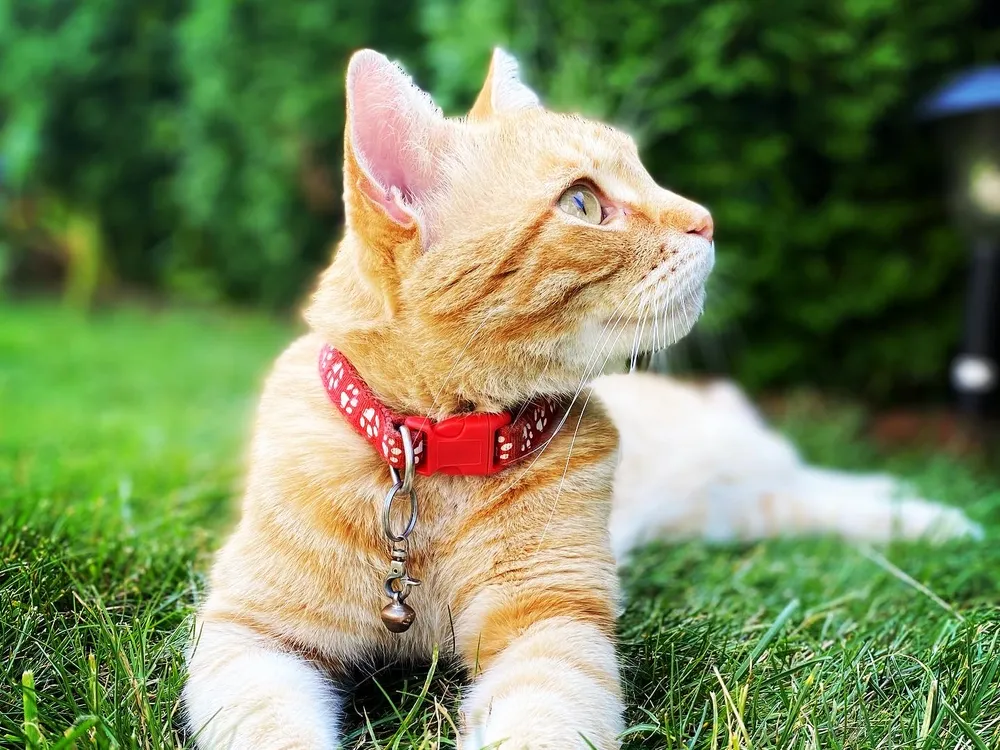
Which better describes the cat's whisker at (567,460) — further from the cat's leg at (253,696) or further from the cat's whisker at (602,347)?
the cat's leg at (253,696)

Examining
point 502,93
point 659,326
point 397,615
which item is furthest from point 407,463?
point 502,93

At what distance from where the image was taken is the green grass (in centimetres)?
128

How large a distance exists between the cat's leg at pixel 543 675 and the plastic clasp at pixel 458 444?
0.69ft

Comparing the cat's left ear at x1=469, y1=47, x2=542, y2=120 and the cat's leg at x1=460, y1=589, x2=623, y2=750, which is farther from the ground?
the cat's left ear at x1=469, y1=47, x2=542, y2=120

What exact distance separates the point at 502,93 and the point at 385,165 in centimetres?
43

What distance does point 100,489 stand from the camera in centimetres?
241

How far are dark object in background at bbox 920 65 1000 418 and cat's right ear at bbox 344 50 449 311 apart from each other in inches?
128

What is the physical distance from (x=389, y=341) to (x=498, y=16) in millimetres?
3288

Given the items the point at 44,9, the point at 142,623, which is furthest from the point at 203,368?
the point at 142,623

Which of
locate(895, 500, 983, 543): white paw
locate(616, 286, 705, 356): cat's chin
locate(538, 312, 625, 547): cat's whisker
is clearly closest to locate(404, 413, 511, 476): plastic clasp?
locate(538, 312, 625, 547): cat's whisker

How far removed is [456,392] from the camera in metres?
1.43

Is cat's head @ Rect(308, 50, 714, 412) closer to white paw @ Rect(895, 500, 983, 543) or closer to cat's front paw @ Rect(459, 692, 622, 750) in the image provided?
cat's front paw @ Rect(459, 692, 622, 750)

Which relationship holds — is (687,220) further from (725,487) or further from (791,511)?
(791,511)

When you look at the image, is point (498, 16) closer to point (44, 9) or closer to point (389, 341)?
point (389, 341)
